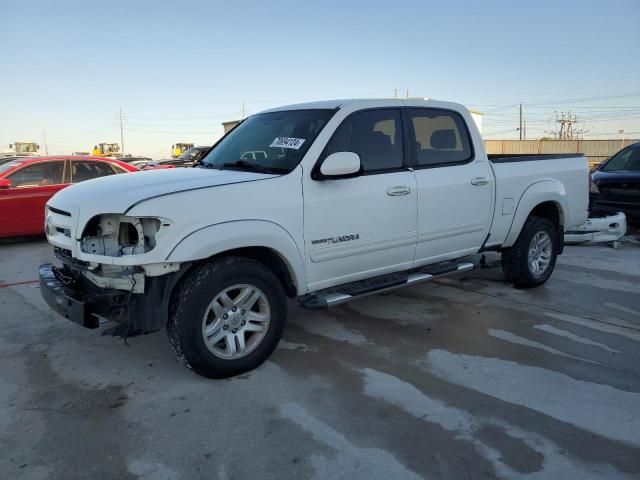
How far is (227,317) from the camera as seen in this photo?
3727mm

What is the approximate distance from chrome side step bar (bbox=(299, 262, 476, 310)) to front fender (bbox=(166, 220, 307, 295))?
158mm

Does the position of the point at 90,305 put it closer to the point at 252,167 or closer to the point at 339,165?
the point at 252,167

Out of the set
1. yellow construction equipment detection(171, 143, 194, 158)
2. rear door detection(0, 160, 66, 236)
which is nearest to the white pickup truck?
rear door detection(0, 160, 66, 236)

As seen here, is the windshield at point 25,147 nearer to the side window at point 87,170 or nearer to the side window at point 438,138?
the side window at point 87,170

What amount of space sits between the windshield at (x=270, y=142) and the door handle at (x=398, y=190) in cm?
76

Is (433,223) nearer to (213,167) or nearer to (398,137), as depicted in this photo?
(398,137)

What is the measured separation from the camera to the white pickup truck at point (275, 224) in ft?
11.3

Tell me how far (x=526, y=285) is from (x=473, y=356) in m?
2.19

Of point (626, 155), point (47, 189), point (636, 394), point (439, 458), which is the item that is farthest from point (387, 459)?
point (626, 155)

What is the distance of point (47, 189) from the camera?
9.38 metres

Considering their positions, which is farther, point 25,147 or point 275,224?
point 25,147

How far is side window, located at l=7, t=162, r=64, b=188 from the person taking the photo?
9.17 m

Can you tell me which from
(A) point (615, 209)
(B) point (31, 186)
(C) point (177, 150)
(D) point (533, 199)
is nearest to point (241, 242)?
(D) point (533, 199)

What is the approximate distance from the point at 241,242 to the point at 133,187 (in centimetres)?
83
